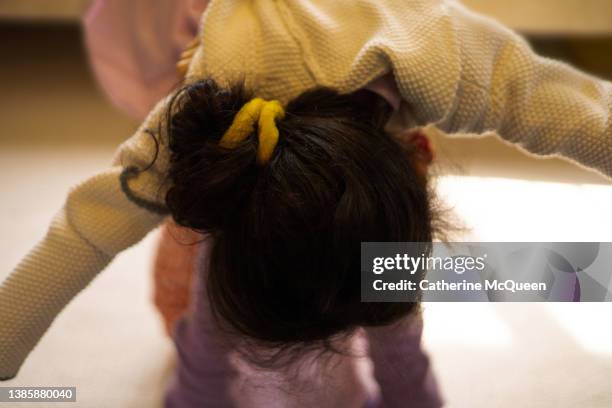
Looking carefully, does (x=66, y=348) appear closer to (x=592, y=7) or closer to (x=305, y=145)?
(x=305, y=145)

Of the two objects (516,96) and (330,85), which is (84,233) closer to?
(330,85)

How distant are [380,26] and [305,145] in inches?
5.0

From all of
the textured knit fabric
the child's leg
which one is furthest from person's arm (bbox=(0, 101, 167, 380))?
the child's leg

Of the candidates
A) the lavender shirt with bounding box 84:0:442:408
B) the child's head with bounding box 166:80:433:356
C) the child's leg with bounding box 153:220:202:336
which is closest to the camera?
the child's head with bounding box 166:80:433:356

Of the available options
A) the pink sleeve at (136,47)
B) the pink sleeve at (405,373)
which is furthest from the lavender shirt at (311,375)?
the pink sleeve at (136,47)

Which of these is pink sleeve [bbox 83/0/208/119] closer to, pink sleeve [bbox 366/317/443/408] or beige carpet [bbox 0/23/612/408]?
beige carpet [bbox 0/23/612/408]

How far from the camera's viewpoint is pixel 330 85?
1.67 feet

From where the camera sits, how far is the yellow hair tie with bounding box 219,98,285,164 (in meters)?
0.45

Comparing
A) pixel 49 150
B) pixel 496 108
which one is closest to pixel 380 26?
pixel 496 108

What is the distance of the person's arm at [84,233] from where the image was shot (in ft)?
1.71

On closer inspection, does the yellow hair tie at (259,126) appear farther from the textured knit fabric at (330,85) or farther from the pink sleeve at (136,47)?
the pink sleeve at (136,47)

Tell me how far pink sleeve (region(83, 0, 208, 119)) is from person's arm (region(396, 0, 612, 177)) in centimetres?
34

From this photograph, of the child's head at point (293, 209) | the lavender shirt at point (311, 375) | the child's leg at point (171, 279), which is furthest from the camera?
the child's leg at point (171, 279)

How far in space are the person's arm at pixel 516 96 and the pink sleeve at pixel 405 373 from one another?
16cm
